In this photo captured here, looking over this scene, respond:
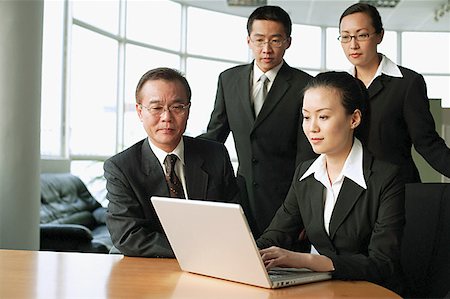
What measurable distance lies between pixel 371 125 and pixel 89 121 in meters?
6.66

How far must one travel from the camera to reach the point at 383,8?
469 inches

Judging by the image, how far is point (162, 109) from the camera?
8.23ft

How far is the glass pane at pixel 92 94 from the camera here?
873 centimetres

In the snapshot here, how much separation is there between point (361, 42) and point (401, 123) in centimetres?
35

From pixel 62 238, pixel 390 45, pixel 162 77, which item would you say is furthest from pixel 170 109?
pixel 390 45

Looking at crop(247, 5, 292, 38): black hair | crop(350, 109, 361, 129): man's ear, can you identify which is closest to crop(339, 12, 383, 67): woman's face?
crop(247, 5, 292, 38): black hair

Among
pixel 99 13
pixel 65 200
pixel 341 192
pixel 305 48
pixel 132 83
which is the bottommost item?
pixel 65 200

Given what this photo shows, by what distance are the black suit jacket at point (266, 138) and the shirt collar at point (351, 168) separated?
0.67 m

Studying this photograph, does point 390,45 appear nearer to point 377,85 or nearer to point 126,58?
point 126,58

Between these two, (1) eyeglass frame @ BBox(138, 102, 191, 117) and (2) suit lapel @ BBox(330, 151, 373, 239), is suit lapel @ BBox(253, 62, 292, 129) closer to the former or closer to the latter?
(1) eyeglass frame @ BBox(138, 102, 191, 117)

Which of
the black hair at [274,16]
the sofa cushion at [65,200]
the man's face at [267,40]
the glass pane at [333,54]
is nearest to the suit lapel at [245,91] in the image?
the man's face at [267,40]

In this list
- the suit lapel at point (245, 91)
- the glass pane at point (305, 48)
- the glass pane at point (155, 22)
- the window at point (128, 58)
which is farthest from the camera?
the glass pane at point (305, 48)

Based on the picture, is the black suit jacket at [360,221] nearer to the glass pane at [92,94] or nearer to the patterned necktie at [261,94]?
the patterned necktie at [261,94]

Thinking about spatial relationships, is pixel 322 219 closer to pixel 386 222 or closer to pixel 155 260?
pixel 386 222
